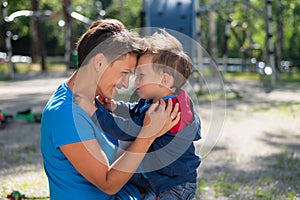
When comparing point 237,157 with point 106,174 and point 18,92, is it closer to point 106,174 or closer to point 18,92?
point 106,174

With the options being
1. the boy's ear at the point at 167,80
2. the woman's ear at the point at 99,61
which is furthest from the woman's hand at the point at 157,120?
the woman's ear at the point at 99,61

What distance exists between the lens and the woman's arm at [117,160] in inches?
76.3

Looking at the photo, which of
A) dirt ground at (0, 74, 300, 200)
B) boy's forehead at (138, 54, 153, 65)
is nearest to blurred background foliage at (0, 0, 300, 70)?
dirt ground at (0, 74, 300, 200)

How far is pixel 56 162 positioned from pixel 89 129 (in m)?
0.21

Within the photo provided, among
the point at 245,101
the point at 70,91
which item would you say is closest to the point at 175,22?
the point at 245,101

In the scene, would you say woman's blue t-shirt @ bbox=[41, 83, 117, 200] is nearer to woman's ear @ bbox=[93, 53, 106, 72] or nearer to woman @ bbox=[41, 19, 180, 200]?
woman @ bbox=[41, 19, 180, 200]

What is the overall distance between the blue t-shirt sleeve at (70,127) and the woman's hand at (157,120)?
216mm

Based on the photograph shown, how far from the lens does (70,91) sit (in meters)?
2.06

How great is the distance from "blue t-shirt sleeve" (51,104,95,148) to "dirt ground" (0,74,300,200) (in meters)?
0.73

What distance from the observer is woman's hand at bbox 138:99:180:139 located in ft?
6.62

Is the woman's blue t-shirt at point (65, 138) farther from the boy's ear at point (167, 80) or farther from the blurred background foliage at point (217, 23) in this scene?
the blurred background foliage at point (217, 23)

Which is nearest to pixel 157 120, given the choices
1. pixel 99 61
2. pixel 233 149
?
pixel 99 61

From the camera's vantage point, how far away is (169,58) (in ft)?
7.27

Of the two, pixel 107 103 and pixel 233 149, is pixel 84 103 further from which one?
pixel 233 149
